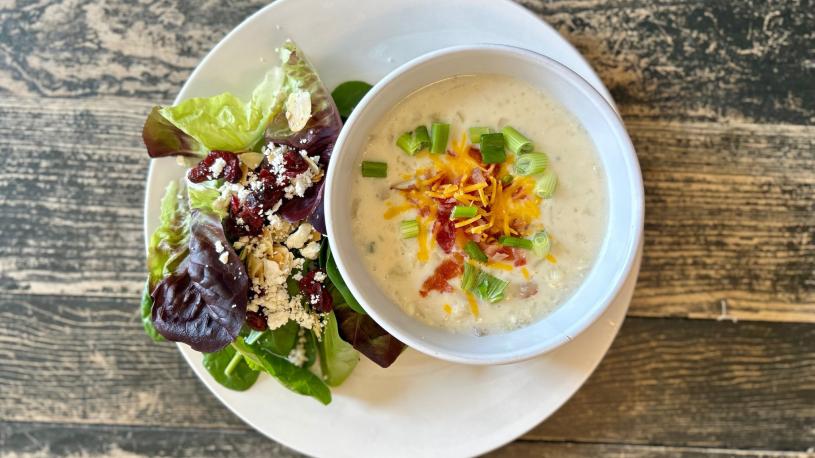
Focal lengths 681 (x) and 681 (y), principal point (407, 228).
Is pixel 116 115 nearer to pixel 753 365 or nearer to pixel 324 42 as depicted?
pixel 324 42

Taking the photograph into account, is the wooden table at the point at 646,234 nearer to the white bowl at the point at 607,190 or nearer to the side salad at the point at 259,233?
the side salad at the point at 259,233

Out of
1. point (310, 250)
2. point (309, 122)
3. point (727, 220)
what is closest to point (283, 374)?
point (310, 250)

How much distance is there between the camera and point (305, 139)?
1862 mm

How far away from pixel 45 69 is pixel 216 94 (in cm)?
76

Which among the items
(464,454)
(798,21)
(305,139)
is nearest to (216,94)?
(305,139)

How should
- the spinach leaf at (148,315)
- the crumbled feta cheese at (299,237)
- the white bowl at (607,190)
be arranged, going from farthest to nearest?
the spinach leaf at (148,315)
the crumbled feta cheese at (299,237)
the white bowl at (607,190)

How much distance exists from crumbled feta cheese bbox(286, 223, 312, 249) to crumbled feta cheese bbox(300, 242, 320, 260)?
0.02 metres

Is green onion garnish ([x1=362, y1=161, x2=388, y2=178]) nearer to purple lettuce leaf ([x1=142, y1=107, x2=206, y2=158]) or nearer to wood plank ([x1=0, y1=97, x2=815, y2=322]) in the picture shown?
purple lettuce leaf ([x1=142, y1=107, x2=206, y2=158])

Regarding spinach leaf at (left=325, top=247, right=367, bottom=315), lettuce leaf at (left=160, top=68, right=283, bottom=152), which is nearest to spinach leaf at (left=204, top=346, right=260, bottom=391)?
spinach leaf at (left=325, top=247, right=367, bottom=315)

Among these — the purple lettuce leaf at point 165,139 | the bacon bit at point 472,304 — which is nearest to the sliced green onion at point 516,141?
the bacon bit at point 472,304

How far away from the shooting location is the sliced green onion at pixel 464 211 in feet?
5.63

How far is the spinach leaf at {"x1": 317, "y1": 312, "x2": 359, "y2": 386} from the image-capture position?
197cm

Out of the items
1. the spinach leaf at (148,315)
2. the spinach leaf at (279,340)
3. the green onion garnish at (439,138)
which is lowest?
the spinach leaf at (148,315)

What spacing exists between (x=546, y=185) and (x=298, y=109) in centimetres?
69
